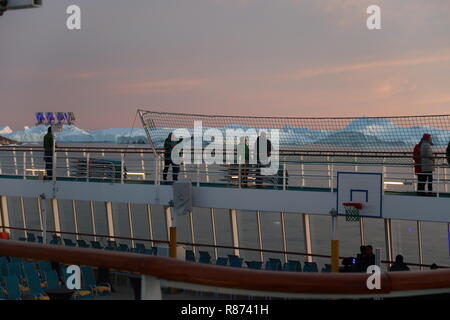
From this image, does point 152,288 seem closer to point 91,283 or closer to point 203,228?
point 91,283

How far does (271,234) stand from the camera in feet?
288

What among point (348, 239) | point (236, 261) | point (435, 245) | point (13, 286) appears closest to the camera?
point (13, 286)

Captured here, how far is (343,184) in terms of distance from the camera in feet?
53.1

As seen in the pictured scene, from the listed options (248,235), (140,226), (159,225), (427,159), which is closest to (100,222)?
(140,226)

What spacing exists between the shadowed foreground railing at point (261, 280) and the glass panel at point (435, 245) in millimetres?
63260

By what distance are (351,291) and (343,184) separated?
1398cm

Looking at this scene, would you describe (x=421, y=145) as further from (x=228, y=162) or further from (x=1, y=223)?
(x=1, y=223)

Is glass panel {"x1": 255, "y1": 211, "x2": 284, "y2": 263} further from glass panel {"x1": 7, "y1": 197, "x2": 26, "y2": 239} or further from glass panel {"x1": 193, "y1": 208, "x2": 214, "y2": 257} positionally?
glass panel {"x1": 7, "y1": 197, "x2": 26, "y2": 239}

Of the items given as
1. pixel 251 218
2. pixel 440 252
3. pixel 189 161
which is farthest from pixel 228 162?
pixel 251 218

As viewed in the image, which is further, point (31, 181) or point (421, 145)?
point (31, 181)

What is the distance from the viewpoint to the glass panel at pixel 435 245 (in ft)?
218

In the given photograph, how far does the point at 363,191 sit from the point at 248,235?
227ft

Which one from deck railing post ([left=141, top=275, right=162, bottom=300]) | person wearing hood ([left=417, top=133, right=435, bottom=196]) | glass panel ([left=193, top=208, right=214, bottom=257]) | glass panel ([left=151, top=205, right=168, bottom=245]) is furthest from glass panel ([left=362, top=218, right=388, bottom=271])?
deck railing post ([left=141, top=275, right=162, bottom=300])

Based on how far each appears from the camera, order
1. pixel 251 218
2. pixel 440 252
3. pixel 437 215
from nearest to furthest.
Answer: pixel 437 215
pixel 440 252
pixel 251 218
